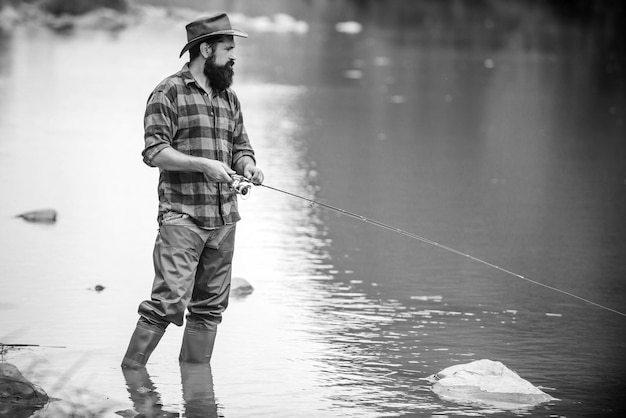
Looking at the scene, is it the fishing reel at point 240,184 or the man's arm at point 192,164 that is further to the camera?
the fishing reel at point 240,184

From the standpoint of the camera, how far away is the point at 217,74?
22.2ft

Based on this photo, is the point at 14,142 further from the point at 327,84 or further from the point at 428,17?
the point at 428,17

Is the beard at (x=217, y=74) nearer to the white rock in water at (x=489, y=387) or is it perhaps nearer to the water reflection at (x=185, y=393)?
the water reflection at (x=185, y=393)

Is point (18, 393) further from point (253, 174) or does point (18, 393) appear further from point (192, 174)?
point (253, 174)

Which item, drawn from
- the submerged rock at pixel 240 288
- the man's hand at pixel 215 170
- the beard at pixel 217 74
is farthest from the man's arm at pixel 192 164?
the submerged rock at pixel 240 288

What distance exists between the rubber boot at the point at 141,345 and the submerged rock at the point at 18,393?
616mm

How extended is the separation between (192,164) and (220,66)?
1.79 feet

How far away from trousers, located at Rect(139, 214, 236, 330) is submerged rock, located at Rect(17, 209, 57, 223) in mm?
4581

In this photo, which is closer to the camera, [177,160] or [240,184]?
[177,160]

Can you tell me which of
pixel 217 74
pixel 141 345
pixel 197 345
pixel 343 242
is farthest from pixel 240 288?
pixel 217 74

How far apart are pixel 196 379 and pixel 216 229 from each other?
0.79 meters

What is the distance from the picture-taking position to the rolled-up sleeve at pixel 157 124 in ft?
21.6

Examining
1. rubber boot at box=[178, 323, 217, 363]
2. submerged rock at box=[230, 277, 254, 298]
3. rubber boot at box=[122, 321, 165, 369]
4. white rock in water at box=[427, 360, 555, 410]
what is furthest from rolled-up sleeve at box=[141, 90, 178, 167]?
submerged rock at box=[230, 277, 254, 298]

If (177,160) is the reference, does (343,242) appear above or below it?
below
